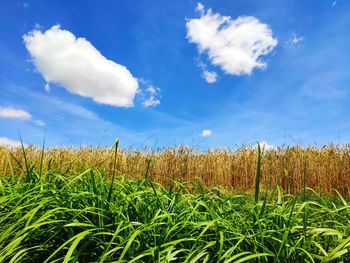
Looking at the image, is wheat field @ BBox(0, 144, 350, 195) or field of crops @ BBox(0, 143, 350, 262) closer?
field of crops @ BBox(0, 143, 350, 262)

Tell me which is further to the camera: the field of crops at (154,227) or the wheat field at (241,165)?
the wheat field at (241,165)

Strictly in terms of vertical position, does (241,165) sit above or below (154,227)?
above

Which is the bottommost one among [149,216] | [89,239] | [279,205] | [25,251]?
[25,251]

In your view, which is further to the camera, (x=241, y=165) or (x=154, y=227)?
(x=241, y=165)

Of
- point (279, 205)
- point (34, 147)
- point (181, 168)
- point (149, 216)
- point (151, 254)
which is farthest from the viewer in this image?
point (34, 147)

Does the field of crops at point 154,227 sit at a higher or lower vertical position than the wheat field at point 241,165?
lower

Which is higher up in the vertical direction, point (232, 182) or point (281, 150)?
point (281, 150)

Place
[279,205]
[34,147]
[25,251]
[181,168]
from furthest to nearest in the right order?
[34,147] → [181,168] → [279,205] → [25,251]

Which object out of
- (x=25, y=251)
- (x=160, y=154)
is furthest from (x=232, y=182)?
(x=25, y=251)

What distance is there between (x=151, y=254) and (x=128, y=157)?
12.8 metres

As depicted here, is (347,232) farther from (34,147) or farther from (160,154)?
(34,147)

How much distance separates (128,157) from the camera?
14.7 metres

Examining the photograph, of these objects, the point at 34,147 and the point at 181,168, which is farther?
the point at 34,147

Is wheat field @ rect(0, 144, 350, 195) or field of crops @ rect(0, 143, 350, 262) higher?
wheat field @ rect(0, 144, 350, 195)
